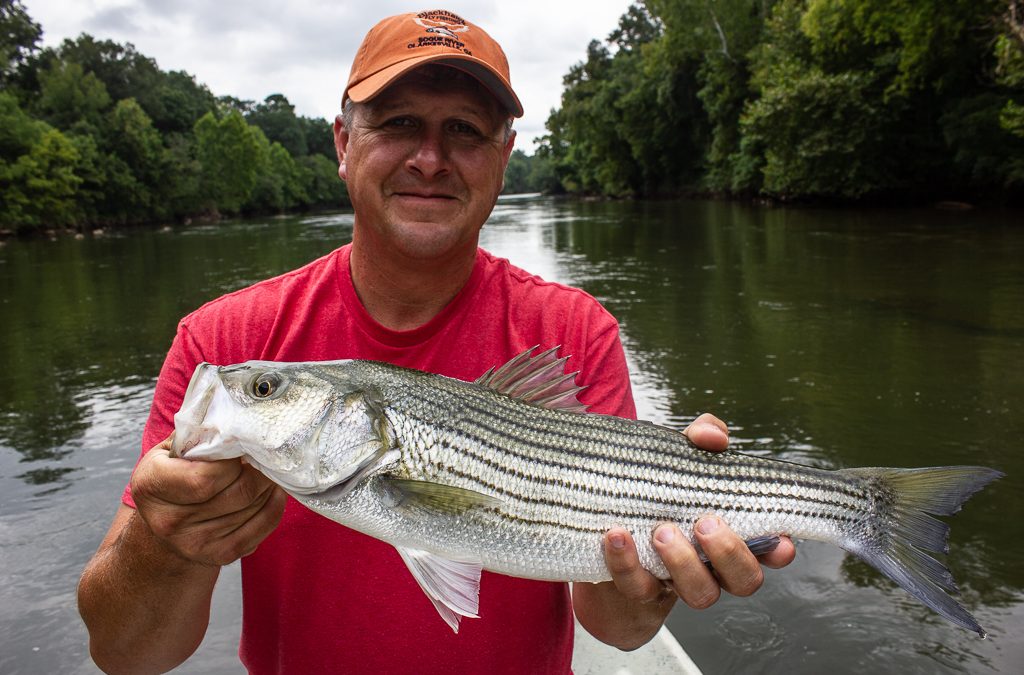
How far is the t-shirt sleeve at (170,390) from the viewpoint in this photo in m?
2.62

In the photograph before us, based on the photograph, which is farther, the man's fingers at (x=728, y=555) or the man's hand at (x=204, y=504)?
the man's fingers at (x=728, y=555)

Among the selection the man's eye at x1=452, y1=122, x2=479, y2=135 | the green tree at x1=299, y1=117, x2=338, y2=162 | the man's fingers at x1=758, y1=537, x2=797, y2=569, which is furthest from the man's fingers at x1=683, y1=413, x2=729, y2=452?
the green tree at x1=299, y1=117, x2=338, y2=162

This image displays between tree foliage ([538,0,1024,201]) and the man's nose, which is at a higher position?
tree foliage ([538,0,1024,201])

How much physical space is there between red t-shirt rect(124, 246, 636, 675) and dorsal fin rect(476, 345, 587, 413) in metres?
0.39

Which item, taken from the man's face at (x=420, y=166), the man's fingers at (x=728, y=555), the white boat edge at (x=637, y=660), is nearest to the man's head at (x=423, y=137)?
the man's face at (x=420, y=166)

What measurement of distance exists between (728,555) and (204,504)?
1599 millimetres

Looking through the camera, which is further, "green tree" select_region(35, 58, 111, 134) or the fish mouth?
"green tree" select_region(35, 58, 111, 134)

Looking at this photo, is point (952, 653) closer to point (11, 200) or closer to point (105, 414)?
point (105, 414)

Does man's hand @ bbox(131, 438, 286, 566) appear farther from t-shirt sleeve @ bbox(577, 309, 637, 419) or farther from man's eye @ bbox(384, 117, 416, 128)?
man's eye @ bbox(384, 117, 416, 128)

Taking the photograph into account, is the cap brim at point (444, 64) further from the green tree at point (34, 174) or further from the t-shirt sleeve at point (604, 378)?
the green tree at point (34, 174)

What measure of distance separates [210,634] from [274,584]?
298 cm

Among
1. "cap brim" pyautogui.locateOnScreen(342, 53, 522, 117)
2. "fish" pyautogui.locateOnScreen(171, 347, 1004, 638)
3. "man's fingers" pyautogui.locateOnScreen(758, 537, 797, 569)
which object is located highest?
"cap brim" pyautogui.locateOnScreen(342, 53, 522, 117)

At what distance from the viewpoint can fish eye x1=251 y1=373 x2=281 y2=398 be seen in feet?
7.16

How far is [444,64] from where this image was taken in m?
2.79
